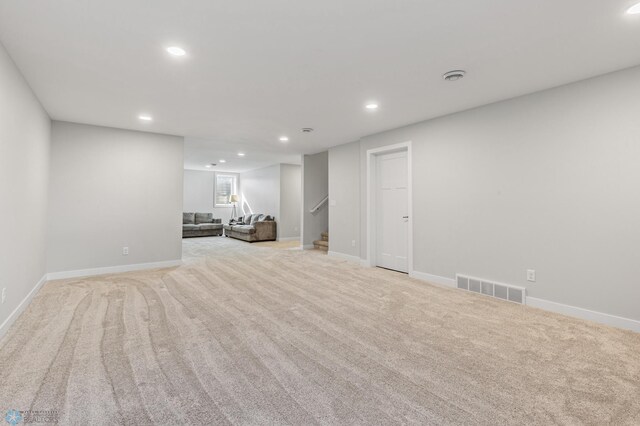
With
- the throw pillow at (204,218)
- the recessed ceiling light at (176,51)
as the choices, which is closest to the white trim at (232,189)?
the throw pillow at (204,218)

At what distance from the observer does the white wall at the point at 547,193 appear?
2.88 m

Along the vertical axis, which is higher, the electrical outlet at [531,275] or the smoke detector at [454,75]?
the smoke detector at [454,75]

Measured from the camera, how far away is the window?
1216 cm

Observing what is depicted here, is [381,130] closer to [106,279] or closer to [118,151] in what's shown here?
[118,151]

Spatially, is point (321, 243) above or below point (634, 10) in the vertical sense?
below

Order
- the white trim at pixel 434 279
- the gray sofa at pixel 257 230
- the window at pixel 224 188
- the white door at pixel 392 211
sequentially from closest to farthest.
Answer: the white trim at pixel 434 279
the white door at pixel 392 211
the gray sofa at pixel 257 230
the window at pixel 224 188

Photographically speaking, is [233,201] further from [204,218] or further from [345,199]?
[345,199]

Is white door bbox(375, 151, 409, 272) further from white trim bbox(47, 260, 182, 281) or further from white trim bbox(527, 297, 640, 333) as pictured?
white trim bbox(47, 260, 182, 281)

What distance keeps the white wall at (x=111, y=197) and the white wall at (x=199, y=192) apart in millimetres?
6302

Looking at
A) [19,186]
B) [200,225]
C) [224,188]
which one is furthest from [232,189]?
[19,186]

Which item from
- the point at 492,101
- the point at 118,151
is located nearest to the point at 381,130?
the point at 492,101

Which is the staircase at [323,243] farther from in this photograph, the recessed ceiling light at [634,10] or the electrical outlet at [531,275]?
the recessed ceiling light at [634,10]

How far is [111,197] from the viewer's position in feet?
16.5

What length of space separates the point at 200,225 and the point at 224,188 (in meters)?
2.42
